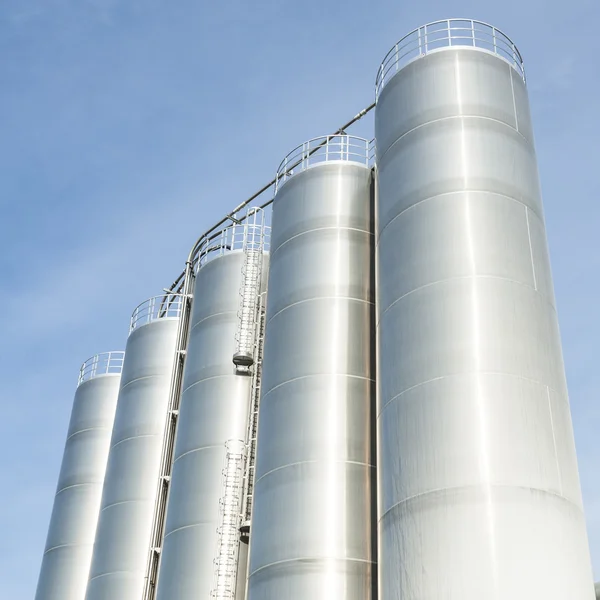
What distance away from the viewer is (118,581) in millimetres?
29016

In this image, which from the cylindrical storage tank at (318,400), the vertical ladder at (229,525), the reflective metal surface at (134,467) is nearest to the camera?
the cylindrical storage tank at (318,400)

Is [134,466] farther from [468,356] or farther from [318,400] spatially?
[468,356]

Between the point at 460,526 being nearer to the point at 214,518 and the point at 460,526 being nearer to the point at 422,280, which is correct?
the point at 422,280

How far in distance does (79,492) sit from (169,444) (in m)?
6.72

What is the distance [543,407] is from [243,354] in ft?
36.3

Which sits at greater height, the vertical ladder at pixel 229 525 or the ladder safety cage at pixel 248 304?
the ladder safety cage at pixel 248 304

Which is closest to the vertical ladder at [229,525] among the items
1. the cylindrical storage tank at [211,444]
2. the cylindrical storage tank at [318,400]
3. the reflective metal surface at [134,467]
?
the cylindrical storage tank at [211,444]

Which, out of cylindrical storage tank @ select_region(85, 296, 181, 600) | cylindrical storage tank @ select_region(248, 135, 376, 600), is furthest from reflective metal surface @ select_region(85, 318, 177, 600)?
cylindrical storage tank @ select_region(248, 135, 376, 600)

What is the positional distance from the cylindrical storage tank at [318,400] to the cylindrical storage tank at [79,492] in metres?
14.1

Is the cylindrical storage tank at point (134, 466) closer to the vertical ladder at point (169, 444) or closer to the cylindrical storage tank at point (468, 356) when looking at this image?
the vertical ladder at point (169, 444)

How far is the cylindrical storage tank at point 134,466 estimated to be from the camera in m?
29.1

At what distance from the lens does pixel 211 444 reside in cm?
2609

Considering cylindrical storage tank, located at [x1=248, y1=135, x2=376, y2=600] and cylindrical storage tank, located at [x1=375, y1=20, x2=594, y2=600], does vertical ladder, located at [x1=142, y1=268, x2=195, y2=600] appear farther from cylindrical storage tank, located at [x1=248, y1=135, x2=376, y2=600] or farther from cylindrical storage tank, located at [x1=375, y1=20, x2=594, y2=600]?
cylindrical storage tank, located at [x1=375, y1=20, x2=594, y2=600]

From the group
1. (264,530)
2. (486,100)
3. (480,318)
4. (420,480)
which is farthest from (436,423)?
(486,100)
